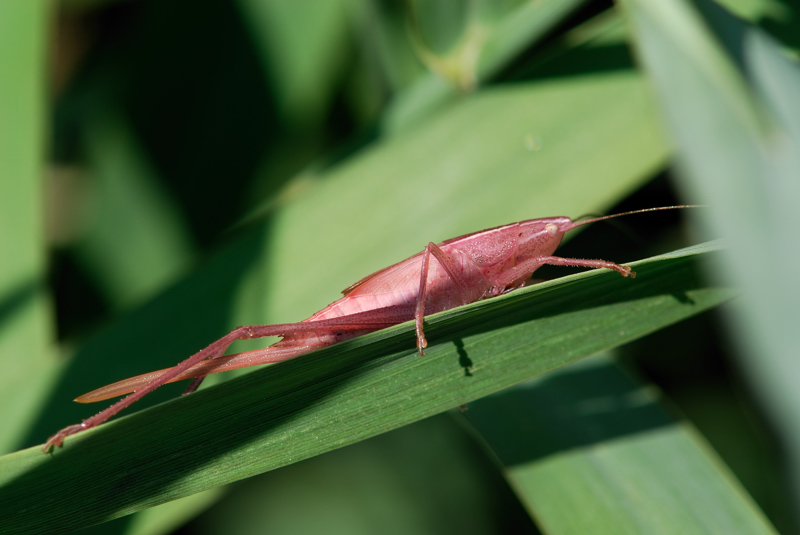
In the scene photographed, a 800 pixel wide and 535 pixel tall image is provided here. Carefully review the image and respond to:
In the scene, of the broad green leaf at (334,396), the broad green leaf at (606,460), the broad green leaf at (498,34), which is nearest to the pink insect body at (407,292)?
the broad green leaf at (334,396)

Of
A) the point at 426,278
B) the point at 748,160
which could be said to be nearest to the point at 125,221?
the point at 426,278

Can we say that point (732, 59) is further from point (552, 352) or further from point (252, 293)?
point (252, 293)

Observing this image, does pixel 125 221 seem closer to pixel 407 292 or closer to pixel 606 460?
pixel 407 292

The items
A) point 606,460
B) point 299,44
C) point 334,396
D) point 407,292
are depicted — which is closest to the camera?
point 334,396

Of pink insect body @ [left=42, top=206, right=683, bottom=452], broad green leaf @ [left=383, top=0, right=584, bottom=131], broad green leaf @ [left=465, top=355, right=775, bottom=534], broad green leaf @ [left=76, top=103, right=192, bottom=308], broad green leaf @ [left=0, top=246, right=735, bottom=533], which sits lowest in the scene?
broad green leaf @ [left=465, top=355, right=775, bottom=534]

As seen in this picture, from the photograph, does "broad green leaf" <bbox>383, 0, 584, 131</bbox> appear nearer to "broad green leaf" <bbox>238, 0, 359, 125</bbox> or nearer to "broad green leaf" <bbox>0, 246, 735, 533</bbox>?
"broad green leaf" <bbox>238, 0, 359, 125</bbox>

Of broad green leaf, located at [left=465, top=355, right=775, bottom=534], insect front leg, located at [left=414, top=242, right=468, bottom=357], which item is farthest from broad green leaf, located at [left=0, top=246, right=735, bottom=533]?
broad green leaf, located at [left=465, top=355, right=775, bottom=534]
